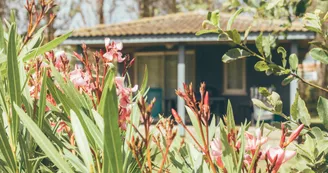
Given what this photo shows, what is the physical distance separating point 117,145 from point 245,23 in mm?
15428

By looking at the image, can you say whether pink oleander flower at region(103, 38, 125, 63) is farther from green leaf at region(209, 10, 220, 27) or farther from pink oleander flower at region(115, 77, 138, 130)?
green leaf at region(209, 10, 220, 27)

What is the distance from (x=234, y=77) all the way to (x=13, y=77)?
1679 centimetres

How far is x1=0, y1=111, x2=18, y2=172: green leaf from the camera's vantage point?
114cm

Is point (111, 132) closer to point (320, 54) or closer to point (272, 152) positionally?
point (272, 152)

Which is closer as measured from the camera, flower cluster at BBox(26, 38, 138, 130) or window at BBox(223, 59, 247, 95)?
flower cluster at BBox(26, 38, 138, 130)

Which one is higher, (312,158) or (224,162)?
(224,162)

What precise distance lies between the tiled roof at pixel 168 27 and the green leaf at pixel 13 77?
11928 mm

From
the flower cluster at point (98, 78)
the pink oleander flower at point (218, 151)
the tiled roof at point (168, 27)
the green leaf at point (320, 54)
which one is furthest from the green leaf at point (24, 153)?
the tiled roof at point (168, 27)

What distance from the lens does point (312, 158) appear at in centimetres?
152

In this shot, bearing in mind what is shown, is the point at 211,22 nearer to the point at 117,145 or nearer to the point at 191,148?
the point at 191,148

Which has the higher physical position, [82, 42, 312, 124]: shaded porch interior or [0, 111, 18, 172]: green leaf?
[0, 111, 18, 172]: green leaf

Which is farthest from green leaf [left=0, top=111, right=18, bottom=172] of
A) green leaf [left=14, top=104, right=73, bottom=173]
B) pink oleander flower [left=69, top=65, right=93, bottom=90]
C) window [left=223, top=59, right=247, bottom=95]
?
window [left=223, top=59, right=247, bottom=95]

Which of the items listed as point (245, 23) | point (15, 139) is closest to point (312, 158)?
point (15, 139)

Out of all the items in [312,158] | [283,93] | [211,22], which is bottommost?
[283,93]
